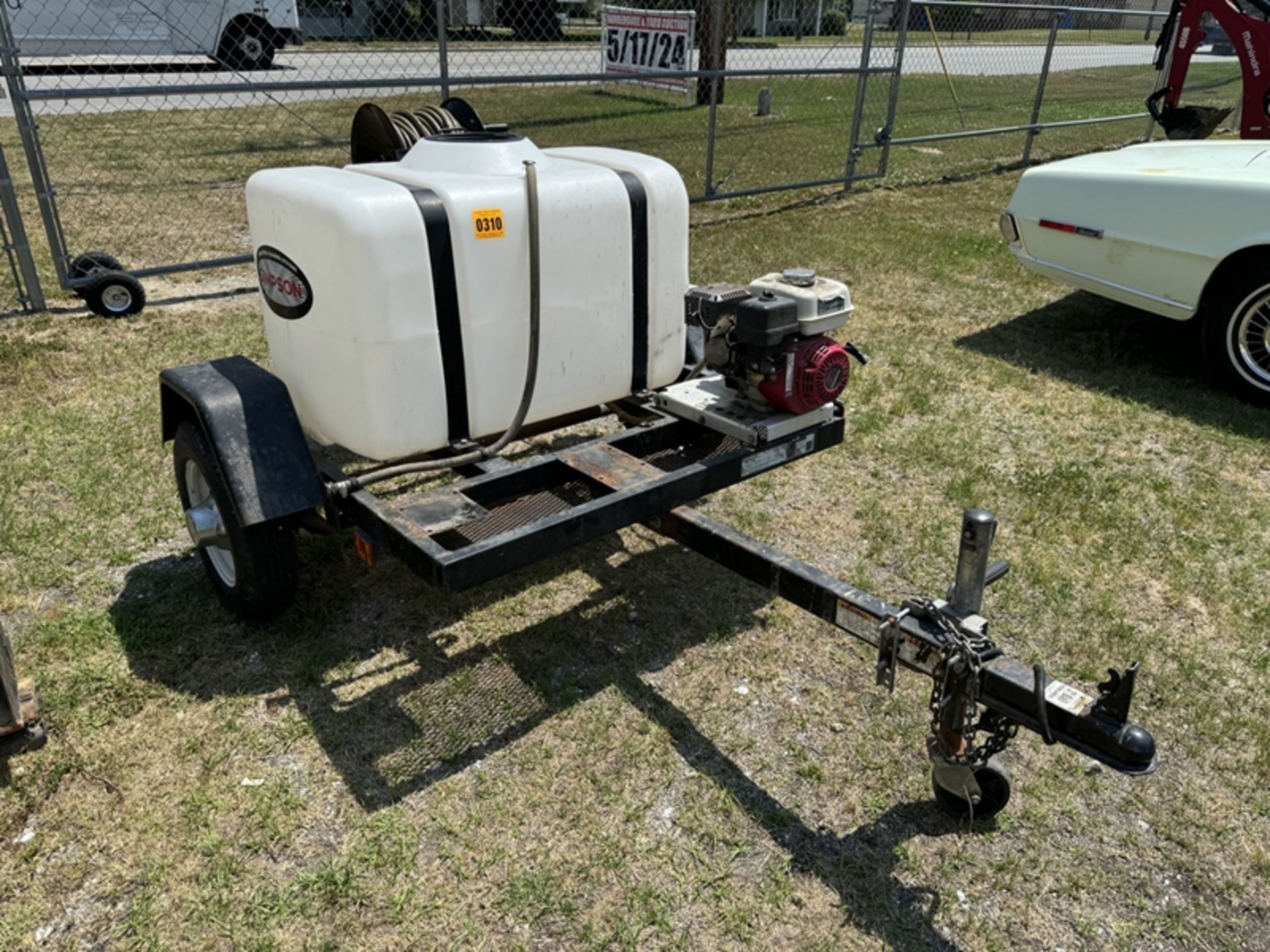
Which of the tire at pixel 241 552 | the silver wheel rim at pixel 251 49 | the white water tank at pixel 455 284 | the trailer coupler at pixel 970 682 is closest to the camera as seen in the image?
the trailer coupler at pixel 970 682

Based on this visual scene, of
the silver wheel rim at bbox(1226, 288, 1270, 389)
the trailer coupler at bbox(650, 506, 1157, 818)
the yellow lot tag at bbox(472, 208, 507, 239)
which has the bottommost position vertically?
the silver wheel rim at bbox(1226, 288, 1270, 389)

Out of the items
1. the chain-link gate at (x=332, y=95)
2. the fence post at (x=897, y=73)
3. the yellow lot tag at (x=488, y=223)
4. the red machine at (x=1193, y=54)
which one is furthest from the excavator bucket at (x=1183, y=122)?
the yellow lot tag at (x=488, y=223)

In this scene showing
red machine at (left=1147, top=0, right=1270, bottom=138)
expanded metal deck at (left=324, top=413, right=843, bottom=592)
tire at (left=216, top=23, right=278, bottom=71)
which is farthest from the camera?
tire at (left=216, top=23, right=278, bottom=71)

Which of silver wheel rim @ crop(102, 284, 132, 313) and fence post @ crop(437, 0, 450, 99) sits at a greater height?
fence post @ crop(437, 0, 450, 99)

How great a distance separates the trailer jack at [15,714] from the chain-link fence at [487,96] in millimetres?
4504

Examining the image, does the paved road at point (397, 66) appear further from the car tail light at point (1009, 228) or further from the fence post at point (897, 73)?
the car tail light at point (1009, 228)

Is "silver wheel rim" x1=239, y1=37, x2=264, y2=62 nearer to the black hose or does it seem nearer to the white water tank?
the white water tank

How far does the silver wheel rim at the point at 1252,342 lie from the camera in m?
5.05

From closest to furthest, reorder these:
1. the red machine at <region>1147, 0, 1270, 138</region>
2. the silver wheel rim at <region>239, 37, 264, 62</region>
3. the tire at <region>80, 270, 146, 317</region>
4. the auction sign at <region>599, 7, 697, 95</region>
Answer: the tire at <region>80, 270, 146, 317</region>, the red machine at <region>1147, 0, 1270, 138</region>, the auction sign at <region>599, 7, 697, 95</region>, the silver wheel rim at <region>239, 37, 264, 62</region>

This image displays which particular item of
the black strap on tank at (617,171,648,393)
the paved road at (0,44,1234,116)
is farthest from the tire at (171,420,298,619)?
the paved road at (0,44,1234,116)

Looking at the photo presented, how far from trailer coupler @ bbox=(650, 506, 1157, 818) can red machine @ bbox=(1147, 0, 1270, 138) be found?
349 inches

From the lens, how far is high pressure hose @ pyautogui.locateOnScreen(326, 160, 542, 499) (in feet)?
9.77

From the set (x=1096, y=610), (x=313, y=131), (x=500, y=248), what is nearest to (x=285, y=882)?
(x=500, y=248)

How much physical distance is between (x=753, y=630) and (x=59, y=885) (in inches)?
84.0
